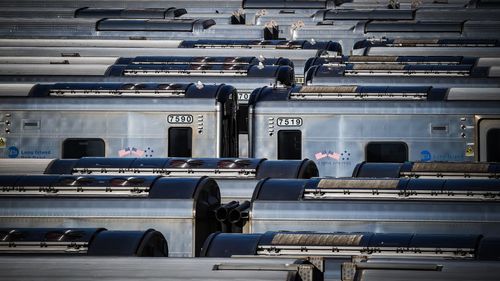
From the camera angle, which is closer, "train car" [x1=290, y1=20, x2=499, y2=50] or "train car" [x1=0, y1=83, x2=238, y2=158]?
"train car" [x1=0, y1=83, x2=238, y2=158]

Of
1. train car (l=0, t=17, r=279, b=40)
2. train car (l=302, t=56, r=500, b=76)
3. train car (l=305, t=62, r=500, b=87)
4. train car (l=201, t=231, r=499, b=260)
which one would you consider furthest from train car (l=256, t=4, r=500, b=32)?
train car (l=201, t=231, r=499, b=260)

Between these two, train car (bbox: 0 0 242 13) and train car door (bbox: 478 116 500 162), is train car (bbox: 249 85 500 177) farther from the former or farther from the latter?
train car (bbox: 0 0 242 13)

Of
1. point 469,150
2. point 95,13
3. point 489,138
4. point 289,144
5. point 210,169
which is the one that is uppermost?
point 95,13

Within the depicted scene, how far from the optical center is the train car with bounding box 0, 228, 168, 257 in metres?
19.5

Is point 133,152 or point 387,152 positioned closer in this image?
point 387,152

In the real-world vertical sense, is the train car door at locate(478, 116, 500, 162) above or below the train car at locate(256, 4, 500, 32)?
below

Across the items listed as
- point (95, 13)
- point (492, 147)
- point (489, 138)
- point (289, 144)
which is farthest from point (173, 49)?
point (492, 147)

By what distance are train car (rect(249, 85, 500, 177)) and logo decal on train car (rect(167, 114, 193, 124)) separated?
144 centimetres

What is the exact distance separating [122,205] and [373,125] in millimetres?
9506

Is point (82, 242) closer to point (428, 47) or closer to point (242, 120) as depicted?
point (242, 120)

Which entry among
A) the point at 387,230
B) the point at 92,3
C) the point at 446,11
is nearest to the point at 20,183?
the point at 387,230

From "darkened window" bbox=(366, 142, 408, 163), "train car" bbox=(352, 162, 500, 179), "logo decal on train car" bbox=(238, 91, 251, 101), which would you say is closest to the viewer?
"train car" bbox=(352, 162, 500, 179)

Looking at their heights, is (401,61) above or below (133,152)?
above

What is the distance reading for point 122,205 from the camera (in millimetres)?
23016
